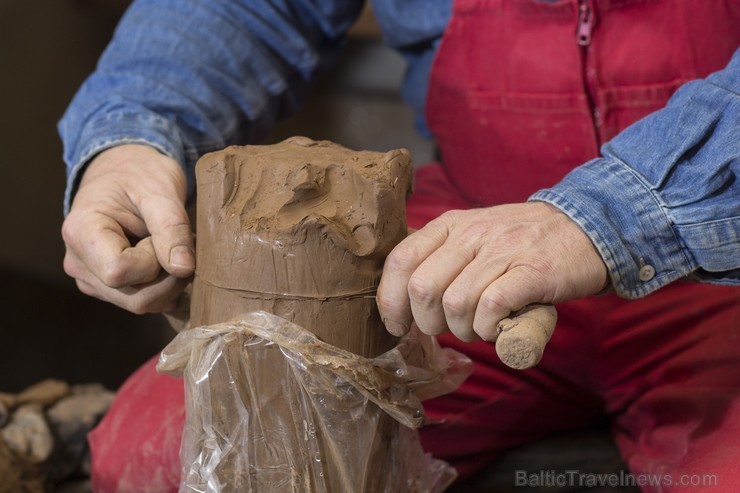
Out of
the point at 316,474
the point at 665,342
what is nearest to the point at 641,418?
the point at 665,342

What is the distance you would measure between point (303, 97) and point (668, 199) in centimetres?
75

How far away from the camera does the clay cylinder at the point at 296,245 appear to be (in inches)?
28.2

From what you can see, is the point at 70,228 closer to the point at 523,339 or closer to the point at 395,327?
the point at 395,327

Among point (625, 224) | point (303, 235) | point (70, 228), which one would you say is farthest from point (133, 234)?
point (625, 224)

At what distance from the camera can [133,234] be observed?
2.93ft

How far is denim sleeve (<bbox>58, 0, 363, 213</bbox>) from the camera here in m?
1.05

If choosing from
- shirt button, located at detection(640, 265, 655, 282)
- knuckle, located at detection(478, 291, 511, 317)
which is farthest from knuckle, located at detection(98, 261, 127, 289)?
shirt button, located at detection(640, 265, 655, 282)

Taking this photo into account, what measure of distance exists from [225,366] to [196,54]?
565 mm

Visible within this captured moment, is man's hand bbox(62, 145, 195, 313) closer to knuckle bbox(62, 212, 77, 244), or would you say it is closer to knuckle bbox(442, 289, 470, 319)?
knuckle bbox(62, 212, 77, 244)

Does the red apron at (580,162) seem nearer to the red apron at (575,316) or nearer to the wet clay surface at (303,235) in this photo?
the red apron at (575,316)

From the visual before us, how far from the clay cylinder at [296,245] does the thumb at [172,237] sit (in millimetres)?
25

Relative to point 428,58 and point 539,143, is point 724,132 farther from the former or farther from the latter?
point 428,58

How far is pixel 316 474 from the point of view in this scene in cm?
78

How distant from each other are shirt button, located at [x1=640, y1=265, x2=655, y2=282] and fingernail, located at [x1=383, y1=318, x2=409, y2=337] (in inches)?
8.9
